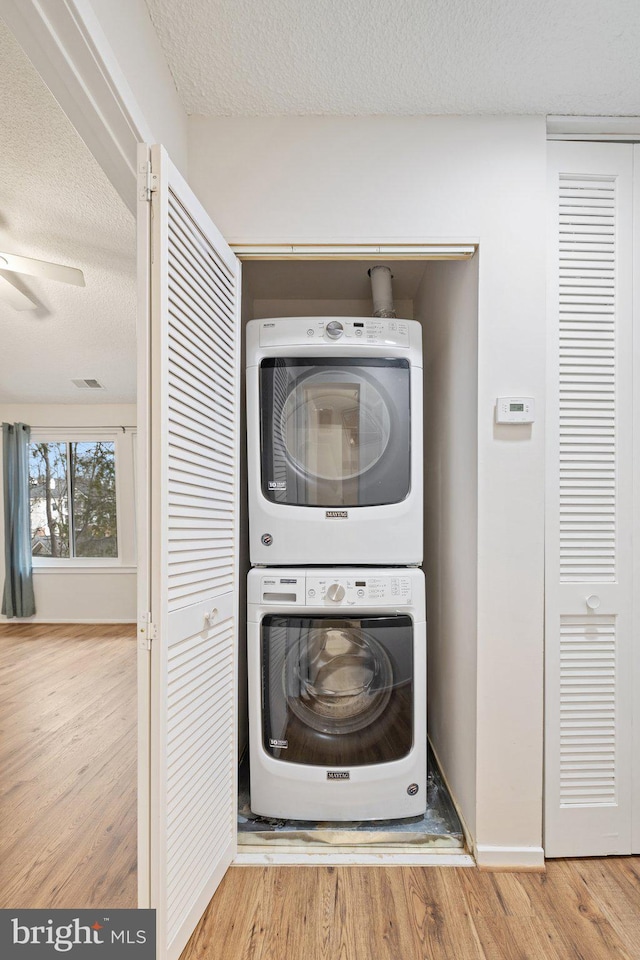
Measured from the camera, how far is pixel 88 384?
17.4ft

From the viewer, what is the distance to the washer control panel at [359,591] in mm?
1957

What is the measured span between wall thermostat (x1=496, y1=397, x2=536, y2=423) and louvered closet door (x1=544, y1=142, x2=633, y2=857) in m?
0.12

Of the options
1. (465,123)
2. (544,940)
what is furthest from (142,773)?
(465,123)

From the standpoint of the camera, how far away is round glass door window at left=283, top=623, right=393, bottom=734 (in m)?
1.99

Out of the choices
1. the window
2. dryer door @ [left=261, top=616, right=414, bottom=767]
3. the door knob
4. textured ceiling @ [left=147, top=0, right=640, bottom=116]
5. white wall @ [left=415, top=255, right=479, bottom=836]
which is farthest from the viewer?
the window

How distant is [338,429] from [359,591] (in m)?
0.59

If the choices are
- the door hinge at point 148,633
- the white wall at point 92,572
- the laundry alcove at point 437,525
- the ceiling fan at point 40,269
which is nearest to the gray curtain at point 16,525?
the white wall at point 92,572

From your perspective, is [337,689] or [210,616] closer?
[210,616]

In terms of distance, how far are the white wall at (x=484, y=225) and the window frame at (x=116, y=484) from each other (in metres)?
4.46

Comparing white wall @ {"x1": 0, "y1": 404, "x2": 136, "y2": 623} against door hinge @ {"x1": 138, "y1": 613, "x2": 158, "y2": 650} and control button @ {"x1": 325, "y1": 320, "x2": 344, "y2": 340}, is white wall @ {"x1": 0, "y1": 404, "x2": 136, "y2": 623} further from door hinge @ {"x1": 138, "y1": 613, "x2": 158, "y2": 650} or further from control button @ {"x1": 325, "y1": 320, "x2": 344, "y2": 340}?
door hinge @ {"x1": 138, "y1": 613, "x2": 158, "y2": 650}

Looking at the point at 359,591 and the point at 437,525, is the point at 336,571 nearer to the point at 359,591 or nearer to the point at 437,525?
the point at 359,591

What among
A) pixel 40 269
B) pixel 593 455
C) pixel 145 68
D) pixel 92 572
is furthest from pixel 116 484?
pixel 593 455

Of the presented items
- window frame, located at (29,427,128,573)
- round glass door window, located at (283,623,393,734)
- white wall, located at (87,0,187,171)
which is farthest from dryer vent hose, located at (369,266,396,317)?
window frame, located at (29,427,128,573)

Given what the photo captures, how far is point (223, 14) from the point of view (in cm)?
143
